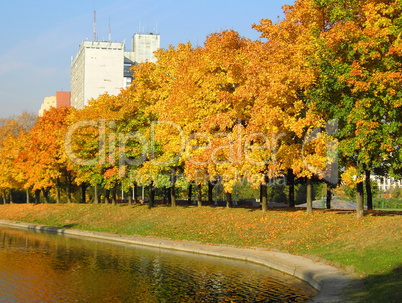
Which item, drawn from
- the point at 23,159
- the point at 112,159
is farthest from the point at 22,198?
the point at 112,159

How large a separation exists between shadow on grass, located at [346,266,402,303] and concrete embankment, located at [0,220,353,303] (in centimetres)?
47

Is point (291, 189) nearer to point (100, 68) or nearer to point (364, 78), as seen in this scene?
point (364, 78)

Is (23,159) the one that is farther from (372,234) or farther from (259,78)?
(372,234)

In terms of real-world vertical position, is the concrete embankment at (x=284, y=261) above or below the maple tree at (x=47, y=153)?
below

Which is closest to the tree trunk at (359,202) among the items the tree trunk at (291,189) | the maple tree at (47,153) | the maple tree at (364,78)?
the maple tree at (364,78)

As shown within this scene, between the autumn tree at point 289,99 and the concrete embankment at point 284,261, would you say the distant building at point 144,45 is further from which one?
the autumn tree at point 289,99

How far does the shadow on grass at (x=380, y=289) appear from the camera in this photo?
14703 millimetres

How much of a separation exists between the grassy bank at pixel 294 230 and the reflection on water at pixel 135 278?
9.27 ft

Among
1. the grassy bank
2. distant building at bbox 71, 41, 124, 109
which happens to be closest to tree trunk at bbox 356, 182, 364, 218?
the grassy bank

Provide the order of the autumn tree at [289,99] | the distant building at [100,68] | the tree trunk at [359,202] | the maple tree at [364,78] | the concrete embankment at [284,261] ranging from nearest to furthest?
the concrete embankment at [284,261] → the maple tree at [364,78] → the tree trunk at [359,202] → the autumn tree at [289,99] → the distant building at [100,68]

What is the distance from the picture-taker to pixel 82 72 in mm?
171625

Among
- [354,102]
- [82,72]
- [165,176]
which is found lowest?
[165,176]

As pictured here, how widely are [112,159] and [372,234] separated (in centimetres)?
3101

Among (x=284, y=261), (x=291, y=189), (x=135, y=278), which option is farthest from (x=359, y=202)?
(x=135, y=278)
